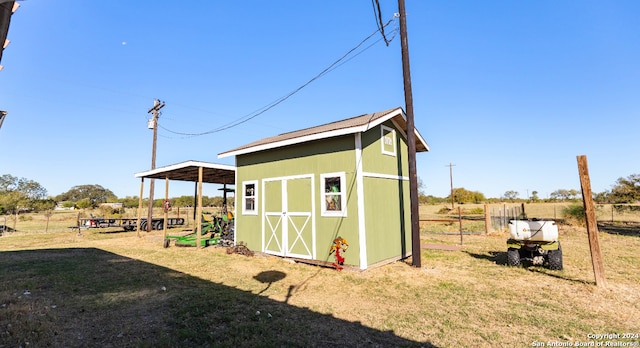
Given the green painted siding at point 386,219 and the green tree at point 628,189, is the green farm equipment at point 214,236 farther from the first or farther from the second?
the green tree at point 628,189

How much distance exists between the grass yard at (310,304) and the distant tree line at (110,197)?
13.6 m

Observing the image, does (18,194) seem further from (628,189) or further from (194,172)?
(628,189)

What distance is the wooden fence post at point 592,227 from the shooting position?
5.82 meters

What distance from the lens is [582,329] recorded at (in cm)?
399

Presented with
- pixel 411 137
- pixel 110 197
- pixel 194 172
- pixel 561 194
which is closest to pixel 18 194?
pixel 110 197

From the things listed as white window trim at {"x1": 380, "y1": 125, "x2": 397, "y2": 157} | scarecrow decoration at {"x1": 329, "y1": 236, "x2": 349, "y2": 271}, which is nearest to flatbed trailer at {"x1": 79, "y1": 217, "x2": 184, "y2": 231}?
scarecrow decoration at {"x1": 329, "y1": 236, "x2": 349, "y2": 271}

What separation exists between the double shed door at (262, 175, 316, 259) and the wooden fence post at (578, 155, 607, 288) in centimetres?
624

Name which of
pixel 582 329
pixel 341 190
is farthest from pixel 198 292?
pixel 582 329

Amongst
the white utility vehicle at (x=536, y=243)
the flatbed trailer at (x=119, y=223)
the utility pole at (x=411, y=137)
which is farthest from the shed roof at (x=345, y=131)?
the flatbed trailer at (x=119, y=223)

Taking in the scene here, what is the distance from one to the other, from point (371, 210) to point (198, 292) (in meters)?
4.70

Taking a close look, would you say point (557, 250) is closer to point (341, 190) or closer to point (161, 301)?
point (341, 190)

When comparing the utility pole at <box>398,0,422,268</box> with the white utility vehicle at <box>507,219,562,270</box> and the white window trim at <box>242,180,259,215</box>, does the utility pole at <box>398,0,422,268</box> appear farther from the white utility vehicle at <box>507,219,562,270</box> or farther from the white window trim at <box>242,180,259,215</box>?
the white window trim at <box>242,180,259,215</box>

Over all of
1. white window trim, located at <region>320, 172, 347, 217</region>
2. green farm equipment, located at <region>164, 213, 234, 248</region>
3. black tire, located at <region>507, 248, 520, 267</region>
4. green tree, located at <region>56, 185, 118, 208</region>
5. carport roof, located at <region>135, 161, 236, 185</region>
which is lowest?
black tire, located at <region>507, 248, 520, 267</region>

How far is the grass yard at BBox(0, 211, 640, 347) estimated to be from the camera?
382cm
